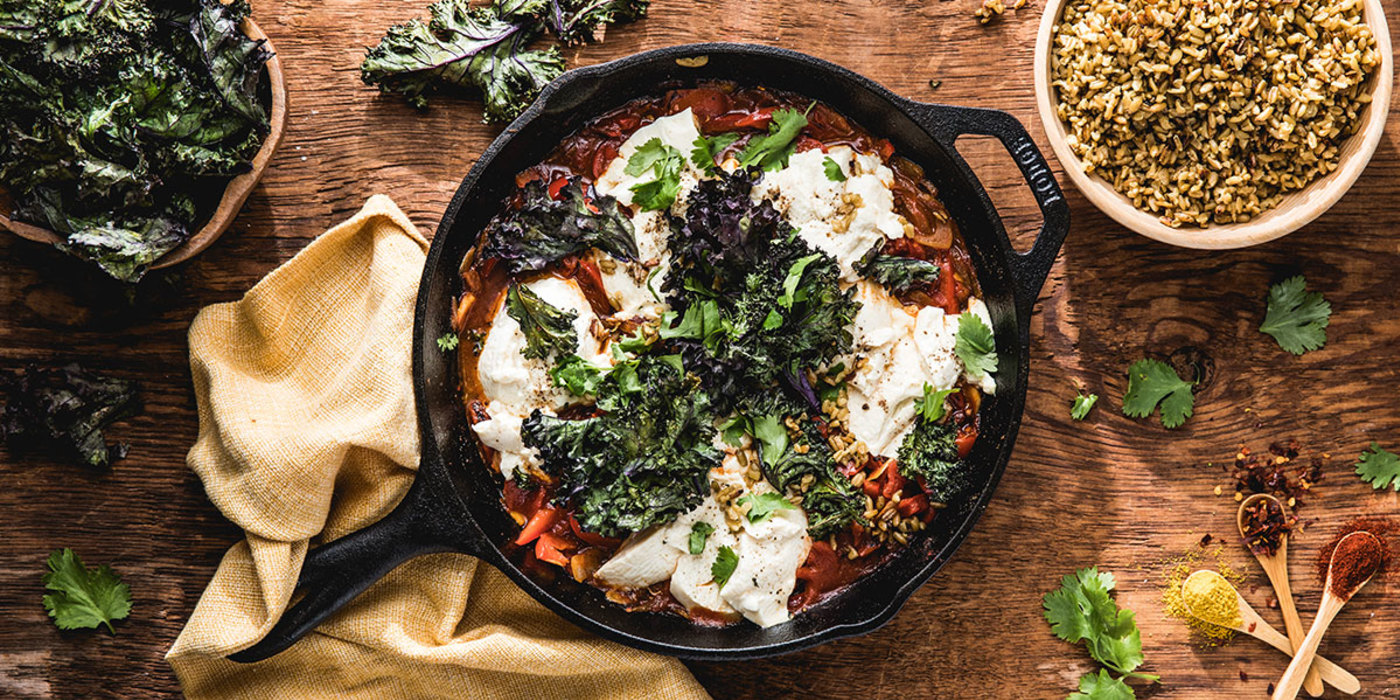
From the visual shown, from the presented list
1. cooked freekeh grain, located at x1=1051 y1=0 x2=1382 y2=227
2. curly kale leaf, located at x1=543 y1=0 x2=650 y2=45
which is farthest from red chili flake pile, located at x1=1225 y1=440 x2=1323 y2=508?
curly kale leaf, located at x1=543 y1=0 x2=650 y2=45

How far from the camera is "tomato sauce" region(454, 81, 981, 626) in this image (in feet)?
11.8

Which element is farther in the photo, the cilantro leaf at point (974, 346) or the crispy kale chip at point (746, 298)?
the cilantro leaf at point (974, 346)

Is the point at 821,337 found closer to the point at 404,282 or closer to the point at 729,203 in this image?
the point at 729,203

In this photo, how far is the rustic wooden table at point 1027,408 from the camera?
12.6ft

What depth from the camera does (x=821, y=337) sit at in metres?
3.41

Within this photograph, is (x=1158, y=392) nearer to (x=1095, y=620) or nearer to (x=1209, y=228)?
(x=1209, y=228)

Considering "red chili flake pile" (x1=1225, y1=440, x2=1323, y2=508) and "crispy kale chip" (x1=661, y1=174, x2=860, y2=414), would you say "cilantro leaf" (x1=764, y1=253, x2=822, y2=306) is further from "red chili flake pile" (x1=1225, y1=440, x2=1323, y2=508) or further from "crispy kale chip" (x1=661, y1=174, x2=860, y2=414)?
"red chili flake pile" (x1=1225, y1=440, x2=1323, y2=508)

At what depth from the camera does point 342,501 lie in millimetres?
3729

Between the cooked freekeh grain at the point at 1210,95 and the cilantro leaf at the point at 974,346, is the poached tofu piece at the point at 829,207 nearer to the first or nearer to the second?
the cilantro leaf at the point at 974,346

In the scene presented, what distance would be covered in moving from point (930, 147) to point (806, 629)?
1.77 meters

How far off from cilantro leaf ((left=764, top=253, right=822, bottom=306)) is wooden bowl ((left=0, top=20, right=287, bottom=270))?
183cm

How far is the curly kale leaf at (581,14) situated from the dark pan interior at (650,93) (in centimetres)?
32

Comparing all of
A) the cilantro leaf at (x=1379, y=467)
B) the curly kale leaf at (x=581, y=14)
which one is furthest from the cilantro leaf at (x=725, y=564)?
the cilantro leaf at (x=1379, y=467)

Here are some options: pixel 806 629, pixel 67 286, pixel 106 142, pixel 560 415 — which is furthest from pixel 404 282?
pixel 806 629
